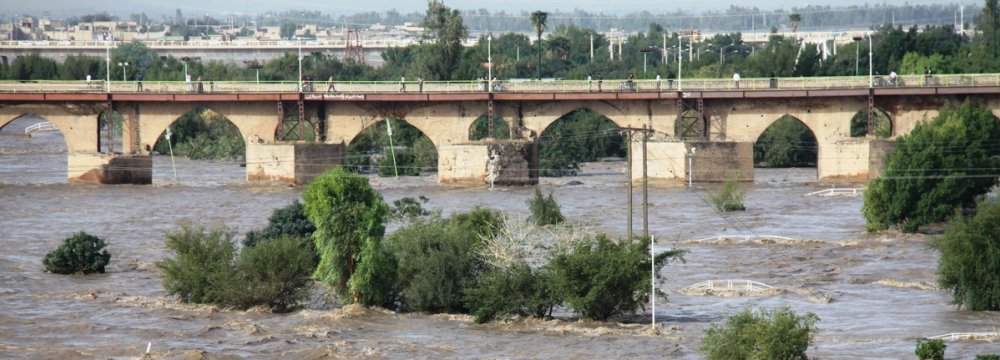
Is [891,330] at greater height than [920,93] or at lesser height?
lesser

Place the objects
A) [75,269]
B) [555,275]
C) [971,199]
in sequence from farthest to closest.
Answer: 1. [971,199]
2. [75,269]
3. [555,275]

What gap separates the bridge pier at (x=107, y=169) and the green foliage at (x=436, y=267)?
40.3 metres

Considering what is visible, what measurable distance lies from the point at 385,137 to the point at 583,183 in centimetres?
2189

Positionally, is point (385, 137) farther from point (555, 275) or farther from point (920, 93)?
point (555, 275)

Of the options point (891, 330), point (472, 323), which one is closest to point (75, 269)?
point (472, 323)

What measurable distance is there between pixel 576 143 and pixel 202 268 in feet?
178

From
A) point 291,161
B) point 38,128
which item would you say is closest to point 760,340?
point 291,161

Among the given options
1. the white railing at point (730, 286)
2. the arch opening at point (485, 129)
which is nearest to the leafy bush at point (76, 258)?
the white railing at point (730, 286)

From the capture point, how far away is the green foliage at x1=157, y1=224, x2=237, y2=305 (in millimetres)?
44562

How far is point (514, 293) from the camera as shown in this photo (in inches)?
1662

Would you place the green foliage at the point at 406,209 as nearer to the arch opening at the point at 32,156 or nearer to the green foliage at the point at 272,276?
the green foliage at the point at 272,276

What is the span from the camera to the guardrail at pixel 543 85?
80.6 metres

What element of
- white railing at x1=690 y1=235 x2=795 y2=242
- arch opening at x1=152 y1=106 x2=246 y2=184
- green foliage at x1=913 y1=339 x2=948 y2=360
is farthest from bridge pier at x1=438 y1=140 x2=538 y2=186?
green foliage at x1=913 y1=339 x2=948 y2=360

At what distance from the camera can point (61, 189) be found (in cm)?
7894
